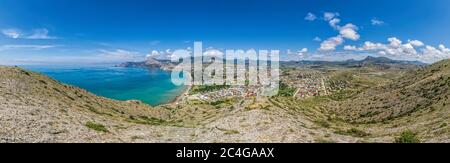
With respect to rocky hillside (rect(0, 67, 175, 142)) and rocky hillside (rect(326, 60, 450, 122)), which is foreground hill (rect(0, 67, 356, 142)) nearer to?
rocky hillside (rect(0, 67, 175, 142))

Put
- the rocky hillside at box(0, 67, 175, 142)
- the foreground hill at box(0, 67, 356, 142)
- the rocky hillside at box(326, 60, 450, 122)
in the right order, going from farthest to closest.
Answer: the rocky hillside at box(326, 60, 450, 122)
the foreground hill at box(0, 67, 356, 142)
the rocky hillside at box(0, 67, 175, 142)

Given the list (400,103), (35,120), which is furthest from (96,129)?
(400,103)

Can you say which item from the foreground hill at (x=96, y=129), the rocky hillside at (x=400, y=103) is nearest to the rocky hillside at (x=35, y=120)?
the foreground hill at (x=96, y=129)

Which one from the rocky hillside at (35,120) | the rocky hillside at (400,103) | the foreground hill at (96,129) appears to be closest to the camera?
the rocky hillside at (35,120)

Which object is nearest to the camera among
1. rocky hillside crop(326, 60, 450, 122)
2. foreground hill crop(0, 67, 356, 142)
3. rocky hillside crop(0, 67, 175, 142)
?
rocky hillside crop(0, 67, 175, 142)

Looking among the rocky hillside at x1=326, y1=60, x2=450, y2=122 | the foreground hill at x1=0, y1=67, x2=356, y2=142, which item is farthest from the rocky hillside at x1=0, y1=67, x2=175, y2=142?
the rocky hillside at x1=326, y1=60, x2=450, y2=122

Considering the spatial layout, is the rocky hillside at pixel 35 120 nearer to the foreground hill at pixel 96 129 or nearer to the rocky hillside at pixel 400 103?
the foreground hill at pixel 96 129

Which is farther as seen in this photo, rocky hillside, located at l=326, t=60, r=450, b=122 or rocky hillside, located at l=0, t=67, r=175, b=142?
rocky hillside, located at l=326, t=60, r=450, b=122

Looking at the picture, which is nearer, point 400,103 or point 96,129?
point 96,129

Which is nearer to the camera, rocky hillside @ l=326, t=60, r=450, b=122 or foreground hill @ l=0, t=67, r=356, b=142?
foreground hill @ l=0, t=67, r=356, b=142

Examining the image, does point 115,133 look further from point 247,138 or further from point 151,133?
point 247,138

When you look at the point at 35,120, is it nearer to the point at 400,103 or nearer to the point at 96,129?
the point at 96,129
